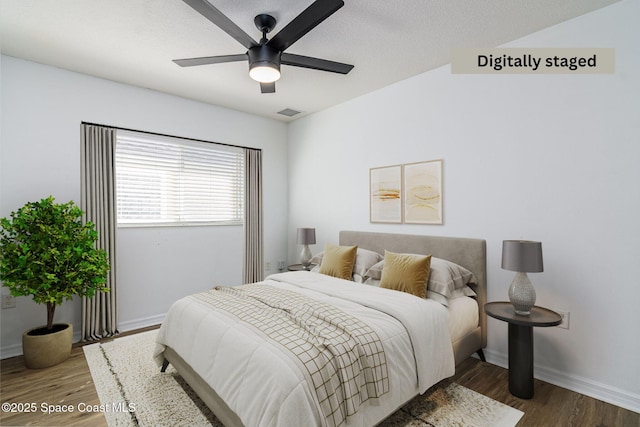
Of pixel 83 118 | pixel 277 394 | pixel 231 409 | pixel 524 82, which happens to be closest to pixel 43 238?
pixel 83 118

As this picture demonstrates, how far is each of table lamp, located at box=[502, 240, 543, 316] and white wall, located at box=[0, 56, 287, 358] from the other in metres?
3.46

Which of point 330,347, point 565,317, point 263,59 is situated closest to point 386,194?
point 565,317

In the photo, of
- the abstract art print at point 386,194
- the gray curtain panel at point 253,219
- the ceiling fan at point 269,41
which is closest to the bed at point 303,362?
the abstract art print at point 386,194

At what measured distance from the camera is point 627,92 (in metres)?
2.15

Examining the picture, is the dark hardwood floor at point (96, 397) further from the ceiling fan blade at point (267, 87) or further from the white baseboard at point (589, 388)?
the ceiling fan blade at point (267, 87)

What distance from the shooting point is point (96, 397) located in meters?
2.23

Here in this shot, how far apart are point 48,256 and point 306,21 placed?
2.90 m

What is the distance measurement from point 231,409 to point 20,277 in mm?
2400

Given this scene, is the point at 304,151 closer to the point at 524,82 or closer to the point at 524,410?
the point at 524,82

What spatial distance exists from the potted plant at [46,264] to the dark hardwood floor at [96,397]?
23 cm

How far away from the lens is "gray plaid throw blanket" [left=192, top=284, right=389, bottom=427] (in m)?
1.49

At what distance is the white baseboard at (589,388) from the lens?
2.11m

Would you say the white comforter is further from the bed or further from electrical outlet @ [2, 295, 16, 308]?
electrical outlet @ [2, 295, 16, 308]

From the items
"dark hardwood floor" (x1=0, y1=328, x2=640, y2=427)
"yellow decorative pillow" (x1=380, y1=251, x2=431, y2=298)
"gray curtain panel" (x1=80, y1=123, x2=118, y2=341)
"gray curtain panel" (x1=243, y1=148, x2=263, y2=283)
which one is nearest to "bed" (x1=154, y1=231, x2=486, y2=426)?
"yellow decorative pillow" (x1=380, y1=251, x2=431, y2=298)
